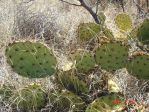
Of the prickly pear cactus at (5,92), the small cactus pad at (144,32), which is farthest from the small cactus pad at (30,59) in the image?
the small cactus pad at (144,32)

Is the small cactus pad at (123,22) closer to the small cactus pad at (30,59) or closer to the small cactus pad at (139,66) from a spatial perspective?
the small cactus pad at (139,66)

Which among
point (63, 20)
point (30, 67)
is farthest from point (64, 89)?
point (63, 20)

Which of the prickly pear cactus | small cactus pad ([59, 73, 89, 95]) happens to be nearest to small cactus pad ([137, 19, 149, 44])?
small cactus pad ([59, 73, 89, 95])

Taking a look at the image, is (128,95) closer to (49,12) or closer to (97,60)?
(97,60)

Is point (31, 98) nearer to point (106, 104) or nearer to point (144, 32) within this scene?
point (106, 104)

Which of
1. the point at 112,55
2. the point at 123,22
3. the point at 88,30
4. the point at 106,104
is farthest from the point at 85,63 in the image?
the point at 123,22

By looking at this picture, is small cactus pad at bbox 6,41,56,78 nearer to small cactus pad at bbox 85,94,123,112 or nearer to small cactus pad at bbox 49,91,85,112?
small cactus pad at bbox 49,91,85,112

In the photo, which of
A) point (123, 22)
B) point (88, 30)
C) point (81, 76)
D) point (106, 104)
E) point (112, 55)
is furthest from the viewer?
point (123, 22)
